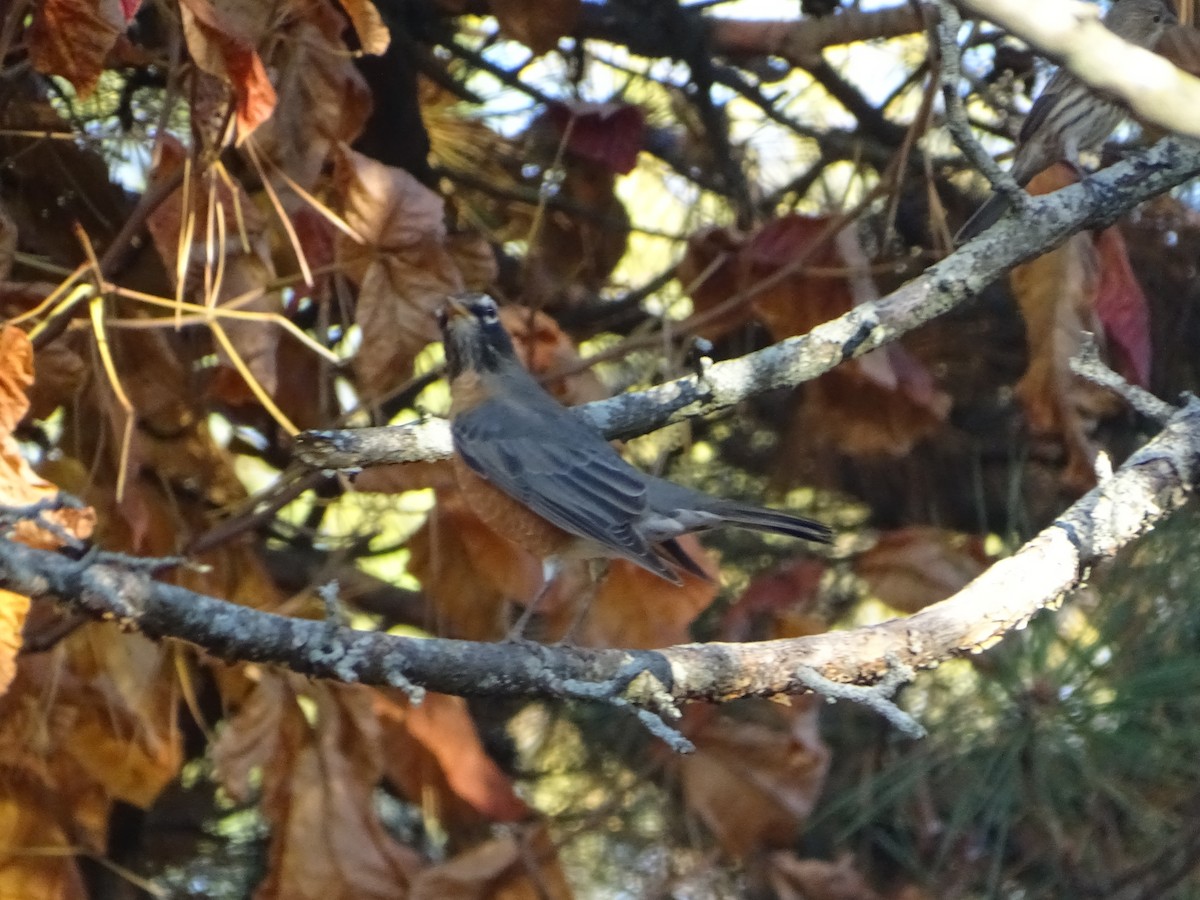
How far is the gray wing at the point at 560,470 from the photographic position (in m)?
2.54

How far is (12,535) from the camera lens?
1.75 meters

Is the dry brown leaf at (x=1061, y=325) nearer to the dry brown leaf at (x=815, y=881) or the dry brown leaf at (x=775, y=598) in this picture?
the dry brown leaf at (x=775, y=598)

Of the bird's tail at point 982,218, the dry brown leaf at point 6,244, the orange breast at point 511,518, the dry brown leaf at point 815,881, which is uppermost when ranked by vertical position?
the bird's tail at point 982,218

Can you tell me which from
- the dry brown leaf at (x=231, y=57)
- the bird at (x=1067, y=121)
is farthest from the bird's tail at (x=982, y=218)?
the dry brown leaf at (x=231, y=57)

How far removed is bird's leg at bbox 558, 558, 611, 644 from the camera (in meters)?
2.57

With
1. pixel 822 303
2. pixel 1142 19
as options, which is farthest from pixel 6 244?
pixel 1142 19

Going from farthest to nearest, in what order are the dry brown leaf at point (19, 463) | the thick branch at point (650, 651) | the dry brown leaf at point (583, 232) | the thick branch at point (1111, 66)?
the dry brown leaf at point (583, 232)
the dry brown leaf at point (19, 463)
the thick branch at point (650, 651)
the thick branch at point (1111, 66)

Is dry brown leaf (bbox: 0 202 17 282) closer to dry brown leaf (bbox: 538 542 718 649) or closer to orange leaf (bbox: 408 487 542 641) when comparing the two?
orange leaf (bbox: 408 487 542 641)

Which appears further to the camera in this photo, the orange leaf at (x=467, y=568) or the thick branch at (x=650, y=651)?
the orange leaf at (x=467, y=568)

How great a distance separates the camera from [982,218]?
9.91 feet

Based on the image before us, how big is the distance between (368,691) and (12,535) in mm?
932

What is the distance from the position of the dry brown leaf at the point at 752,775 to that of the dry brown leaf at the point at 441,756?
1.40 feet

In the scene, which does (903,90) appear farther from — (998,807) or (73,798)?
(73,798)

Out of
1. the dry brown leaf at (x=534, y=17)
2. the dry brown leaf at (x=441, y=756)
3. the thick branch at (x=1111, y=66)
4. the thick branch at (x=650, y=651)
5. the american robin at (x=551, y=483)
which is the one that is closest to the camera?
the thick branch at (x=1111, y=66)
